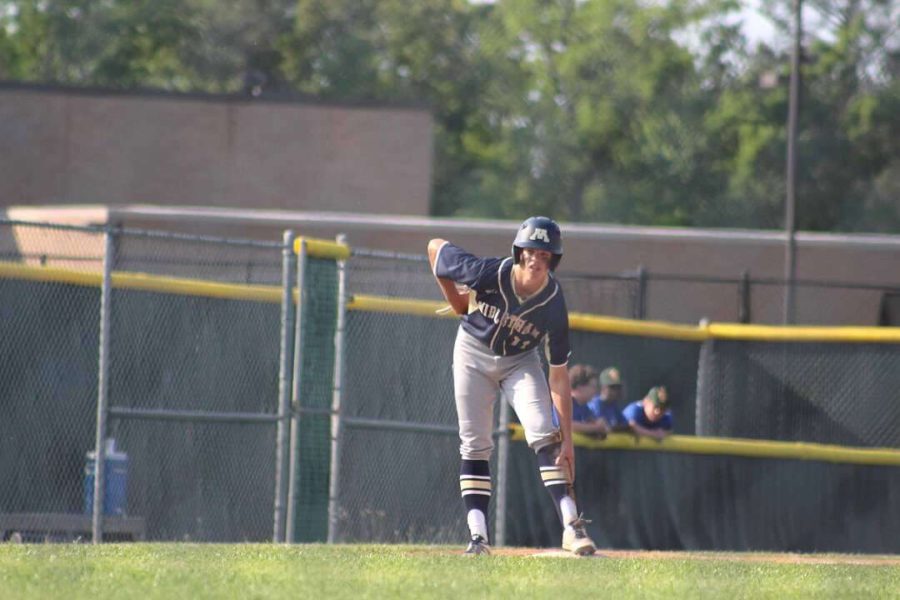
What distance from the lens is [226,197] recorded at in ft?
112

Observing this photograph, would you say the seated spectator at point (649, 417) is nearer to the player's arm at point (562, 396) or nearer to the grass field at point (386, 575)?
the grass field at point (386, 575)

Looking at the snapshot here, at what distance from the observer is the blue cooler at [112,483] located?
1152cm

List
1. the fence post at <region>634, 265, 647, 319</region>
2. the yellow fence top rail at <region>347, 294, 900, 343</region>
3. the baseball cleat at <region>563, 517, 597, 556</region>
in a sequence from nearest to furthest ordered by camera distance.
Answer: the baseball cleat at <region>563, 517, 597, 556</region>, the yellow fence top rail at <region>347, 294, 900, 343</region>, the fence post at <region>634, 265, 647, 319</region>

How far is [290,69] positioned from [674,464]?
49.0 meters

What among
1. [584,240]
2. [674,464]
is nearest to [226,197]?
[584,240]

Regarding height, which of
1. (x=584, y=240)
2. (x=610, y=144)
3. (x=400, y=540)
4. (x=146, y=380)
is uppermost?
(x=610, y=144)

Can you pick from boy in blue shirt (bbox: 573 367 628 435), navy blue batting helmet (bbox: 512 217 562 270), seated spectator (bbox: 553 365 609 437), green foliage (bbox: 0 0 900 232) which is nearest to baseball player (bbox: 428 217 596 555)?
navy blue batting helmet (bbox: 512 217 562 270)

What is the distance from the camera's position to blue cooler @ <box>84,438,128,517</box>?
37.8 ft

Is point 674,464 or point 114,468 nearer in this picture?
point 114,468

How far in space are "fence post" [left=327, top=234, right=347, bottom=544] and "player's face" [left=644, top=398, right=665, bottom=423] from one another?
3.12 m

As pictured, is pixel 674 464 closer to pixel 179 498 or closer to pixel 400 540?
pixel 400 540

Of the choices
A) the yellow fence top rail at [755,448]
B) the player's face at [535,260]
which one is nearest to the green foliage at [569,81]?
the yellow fence top rail at [755,448]

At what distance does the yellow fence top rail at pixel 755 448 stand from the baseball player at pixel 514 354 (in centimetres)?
499

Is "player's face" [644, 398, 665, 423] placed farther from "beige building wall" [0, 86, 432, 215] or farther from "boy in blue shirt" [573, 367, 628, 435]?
"beige building wall" [0, 86, 432, 215]
